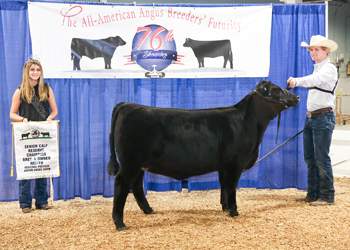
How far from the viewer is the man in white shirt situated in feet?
11.8

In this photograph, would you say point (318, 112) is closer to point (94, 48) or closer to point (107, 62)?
point (107, 62)

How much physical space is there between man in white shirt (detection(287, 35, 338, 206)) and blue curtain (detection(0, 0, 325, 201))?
1.99 ft

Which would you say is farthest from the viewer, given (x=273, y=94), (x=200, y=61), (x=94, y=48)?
(x=200, y=61)

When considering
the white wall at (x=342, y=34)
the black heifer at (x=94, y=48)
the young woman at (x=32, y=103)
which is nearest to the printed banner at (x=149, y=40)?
the black heifer at (x=94, y=48)

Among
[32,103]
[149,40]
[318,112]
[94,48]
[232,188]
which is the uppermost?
[149,40]

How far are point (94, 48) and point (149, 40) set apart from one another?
66 centimetres

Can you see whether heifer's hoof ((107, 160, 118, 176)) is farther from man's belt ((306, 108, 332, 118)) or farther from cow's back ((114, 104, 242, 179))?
man's belt ((306, 108, 332, 118))

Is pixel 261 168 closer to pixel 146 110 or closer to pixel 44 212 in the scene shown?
pixel 146 110

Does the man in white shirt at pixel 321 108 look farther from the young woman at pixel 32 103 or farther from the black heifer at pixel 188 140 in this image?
the young woman at pixel 32 103

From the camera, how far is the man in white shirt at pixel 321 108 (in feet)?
11.8

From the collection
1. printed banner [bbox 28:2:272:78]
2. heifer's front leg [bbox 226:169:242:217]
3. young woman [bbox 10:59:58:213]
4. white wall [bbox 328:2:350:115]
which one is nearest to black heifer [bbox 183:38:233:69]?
printed banner [bbox 28:2:272:78]

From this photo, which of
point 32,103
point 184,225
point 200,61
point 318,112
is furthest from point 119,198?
point 318,112

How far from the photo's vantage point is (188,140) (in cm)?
324

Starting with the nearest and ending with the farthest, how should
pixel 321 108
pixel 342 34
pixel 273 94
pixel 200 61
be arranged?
pixel 273 94
pixel 321 108
pixel 200 61
pixel 342 34
